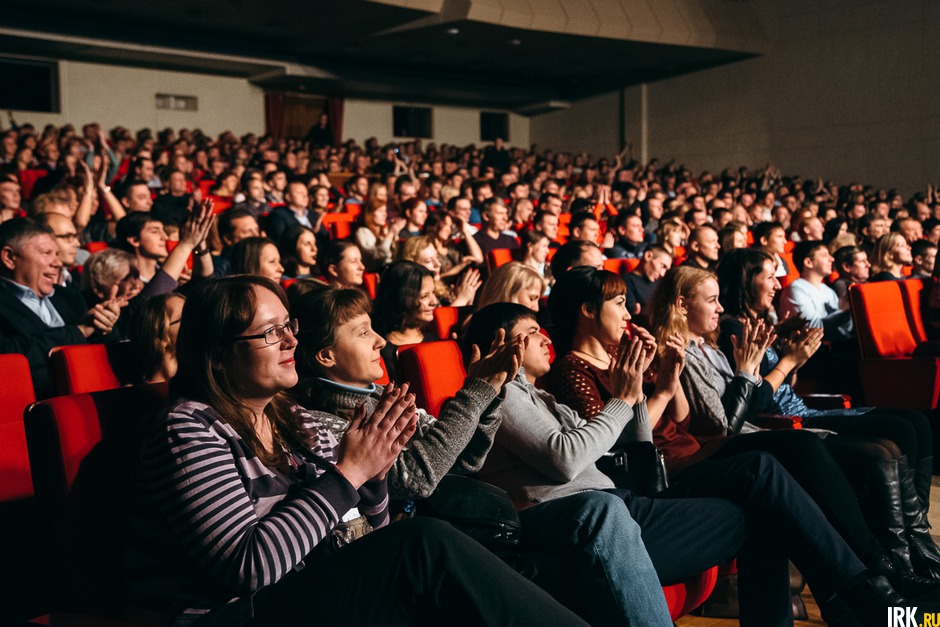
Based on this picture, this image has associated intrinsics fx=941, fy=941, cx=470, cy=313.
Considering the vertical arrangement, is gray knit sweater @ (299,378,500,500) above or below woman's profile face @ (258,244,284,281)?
below

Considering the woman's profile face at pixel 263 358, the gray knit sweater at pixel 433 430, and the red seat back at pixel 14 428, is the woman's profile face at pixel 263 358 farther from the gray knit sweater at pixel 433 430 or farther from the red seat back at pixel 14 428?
the red seat back at pixel 14 428

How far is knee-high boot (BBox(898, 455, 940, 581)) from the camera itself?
6.54ft

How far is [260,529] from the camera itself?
3.40 ft

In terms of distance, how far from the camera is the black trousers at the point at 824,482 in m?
1.71

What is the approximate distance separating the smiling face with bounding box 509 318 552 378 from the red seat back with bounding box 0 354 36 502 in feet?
2.85

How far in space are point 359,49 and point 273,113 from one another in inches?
64.9

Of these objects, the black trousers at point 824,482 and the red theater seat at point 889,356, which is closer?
the black trousers at point 824,482

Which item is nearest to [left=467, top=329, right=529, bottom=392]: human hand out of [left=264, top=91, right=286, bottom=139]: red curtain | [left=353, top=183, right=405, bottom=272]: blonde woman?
[left=353, top=183, right=405, bottom=272]: blonde woman

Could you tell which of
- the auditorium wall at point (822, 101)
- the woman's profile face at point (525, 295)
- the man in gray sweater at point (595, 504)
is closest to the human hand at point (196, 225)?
the woman's profile face at point (525, 295)

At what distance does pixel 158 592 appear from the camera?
107cm

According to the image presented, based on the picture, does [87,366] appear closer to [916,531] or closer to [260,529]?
[260,529]

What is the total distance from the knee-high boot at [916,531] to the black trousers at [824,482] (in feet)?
1.01

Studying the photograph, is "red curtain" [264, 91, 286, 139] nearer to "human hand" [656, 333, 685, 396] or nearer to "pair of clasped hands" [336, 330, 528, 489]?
"human hand" [656, 333, 685, 396]

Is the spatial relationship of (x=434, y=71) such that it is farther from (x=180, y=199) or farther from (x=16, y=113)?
(x=180, y=199)
